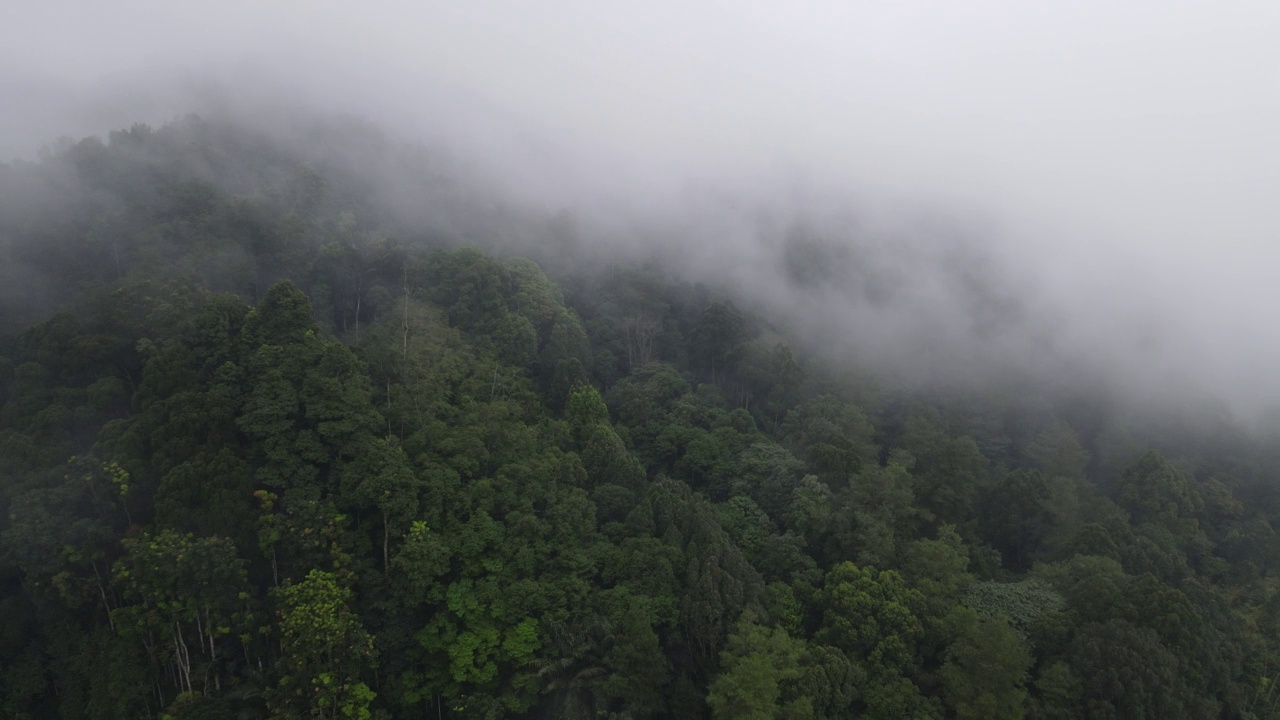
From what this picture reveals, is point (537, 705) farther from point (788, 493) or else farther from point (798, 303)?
point (798, 303)

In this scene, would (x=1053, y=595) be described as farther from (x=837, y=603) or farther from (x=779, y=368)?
(x=779, y=368)

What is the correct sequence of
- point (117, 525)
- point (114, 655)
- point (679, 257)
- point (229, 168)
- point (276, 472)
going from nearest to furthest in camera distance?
point (114, 655), point (117, 525), point (276, 472), point (229, 168), point (679, 257)

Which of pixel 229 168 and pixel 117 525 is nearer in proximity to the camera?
pixel 117 525

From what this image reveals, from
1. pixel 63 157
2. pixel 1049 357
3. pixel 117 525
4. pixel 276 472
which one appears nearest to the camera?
pixel 117 525

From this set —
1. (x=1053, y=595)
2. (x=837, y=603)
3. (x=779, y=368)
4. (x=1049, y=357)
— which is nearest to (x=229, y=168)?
(x=779, y=368)

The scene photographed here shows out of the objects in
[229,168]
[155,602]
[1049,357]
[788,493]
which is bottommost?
[155,602]

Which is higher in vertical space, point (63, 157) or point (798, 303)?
point (798, 303)
